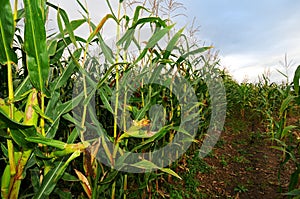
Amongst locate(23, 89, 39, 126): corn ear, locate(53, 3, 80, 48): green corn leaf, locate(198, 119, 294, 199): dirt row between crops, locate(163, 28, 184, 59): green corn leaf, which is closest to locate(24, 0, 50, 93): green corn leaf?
locate(23, 89, 39, 126): corn ear

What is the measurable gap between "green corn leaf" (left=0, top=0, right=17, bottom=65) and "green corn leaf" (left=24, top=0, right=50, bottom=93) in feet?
0.23

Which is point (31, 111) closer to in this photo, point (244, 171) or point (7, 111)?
point (7, 111)

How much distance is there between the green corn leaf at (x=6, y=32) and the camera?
2.39ft

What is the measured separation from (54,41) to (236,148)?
11.1ft

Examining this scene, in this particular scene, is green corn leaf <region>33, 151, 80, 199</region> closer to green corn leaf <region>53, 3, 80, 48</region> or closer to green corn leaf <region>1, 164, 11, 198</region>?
green corn leaf <region>1, 164, 11, 198</region>

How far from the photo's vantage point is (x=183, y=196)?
225 centimetres

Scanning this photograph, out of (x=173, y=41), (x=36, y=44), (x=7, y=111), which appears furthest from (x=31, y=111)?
(x=173, y=41)

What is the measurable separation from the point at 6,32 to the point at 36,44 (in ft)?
0.35

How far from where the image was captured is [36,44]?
0.73 meters

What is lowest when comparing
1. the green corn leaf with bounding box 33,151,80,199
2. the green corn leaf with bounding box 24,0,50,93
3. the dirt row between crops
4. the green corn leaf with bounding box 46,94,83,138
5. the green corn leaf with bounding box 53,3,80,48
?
the dirt row between crops

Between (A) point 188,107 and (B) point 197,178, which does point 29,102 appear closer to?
(A) point 188,107

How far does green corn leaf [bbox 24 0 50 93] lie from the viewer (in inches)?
26.9

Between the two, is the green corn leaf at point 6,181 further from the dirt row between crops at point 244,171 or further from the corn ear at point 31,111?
the dirt row between crops at point 244,171

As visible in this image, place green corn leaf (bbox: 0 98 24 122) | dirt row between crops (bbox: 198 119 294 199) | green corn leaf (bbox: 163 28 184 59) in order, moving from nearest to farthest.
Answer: green corn leaf (bbox: 0 98 24 122), green corn leaf (bbox: 163 28 184 59), dirt row between crops (bbox: 198 119 294 199)
